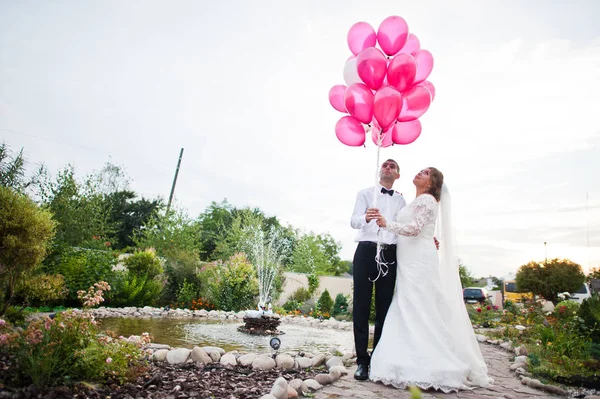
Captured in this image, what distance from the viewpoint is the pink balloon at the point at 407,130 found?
4.40 meters

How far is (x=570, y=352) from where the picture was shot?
175 inches

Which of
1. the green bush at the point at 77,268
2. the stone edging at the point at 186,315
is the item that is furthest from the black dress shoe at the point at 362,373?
the green bush at the point at 77,268

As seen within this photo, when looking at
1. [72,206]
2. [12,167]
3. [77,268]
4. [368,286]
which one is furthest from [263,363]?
[12,167]

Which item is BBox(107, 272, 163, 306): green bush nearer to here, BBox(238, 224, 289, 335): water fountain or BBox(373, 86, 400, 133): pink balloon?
BBox(238, 224, 289, 335): water fountain

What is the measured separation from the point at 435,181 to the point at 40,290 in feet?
27.3

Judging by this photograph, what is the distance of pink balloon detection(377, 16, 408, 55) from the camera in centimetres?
402

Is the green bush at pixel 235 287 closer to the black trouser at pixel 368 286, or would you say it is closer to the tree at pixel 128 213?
the black trouser at pixel 368 286

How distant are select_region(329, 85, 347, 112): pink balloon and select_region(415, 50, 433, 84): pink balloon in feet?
2.86

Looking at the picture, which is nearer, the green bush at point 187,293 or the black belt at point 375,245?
the black belt at point 375,245

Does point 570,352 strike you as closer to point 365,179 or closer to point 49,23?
point 365,179

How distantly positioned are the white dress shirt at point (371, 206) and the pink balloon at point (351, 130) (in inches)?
26.3

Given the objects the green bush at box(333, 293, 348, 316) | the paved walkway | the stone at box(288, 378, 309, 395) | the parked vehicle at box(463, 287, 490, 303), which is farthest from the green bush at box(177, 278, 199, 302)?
the parked vehicle at box(463, 287, 490, 303)

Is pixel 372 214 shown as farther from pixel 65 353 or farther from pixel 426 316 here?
pixel 65 353

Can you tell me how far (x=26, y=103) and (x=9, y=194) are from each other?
6.52 metres
